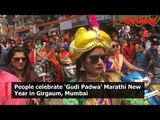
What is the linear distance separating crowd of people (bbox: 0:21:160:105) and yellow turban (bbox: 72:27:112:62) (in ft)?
0.06

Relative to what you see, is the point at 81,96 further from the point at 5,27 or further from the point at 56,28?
the point at 5,27

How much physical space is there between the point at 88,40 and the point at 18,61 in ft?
4.14

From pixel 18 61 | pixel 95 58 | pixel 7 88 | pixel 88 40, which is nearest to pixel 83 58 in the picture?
pixel 95 58

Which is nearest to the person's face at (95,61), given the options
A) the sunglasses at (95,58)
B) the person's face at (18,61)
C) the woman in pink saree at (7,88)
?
the sunglasses at (95,58)

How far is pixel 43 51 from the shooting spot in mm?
6953

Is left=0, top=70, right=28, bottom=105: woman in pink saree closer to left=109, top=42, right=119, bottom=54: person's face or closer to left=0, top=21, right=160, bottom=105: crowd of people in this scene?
left=0, top=21, right=160, bottom=105: crowd of people

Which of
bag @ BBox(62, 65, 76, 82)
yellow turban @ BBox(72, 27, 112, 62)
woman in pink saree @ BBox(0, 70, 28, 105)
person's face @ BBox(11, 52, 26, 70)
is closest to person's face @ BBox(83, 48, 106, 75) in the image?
yellow turban @ BBox(72, 27, 112, 62)

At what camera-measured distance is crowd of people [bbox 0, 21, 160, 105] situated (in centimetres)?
688

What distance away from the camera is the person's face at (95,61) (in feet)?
22.4
